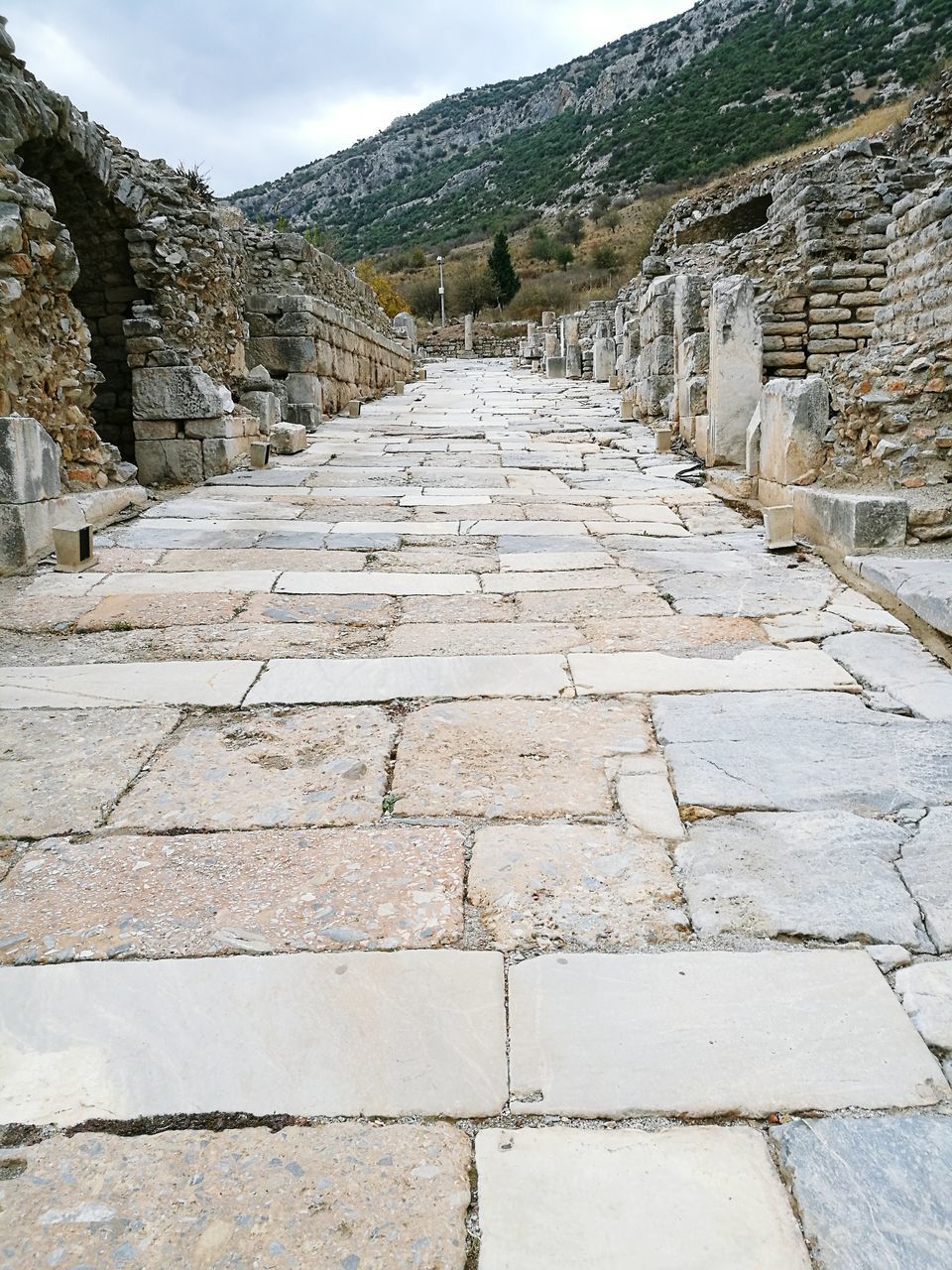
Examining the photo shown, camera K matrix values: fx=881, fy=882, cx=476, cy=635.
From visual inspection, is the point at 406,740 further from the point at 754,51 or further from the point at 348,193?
the point at 348,193

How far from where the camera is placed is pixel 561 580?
4.84 m

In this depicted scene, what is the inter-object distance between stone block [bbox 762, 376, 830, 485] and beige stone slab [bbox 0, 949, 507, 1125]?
4.62 m

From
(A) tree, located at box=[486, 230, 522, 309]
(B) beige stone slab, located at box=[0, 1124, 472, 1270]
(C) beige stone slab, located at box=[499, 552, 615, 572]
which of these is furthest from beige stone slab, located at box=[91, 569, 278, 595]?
(A) tree, located at box=[486, 230, 522, 309]

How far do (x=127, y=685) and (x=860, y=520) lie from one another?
3596mm

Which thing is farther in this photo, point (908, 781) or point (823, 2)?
point (823, 2)

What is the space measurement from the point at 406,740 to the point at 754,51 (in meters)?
65.5

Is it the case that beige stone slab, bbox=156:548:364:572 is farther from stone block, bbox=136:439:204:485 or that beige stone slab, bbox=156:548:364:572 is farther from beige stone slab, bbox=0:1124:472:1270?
beige stone slab, bbox=0:1124:472:1270

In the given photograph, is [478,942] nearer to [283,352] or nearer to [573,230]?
[283,352]

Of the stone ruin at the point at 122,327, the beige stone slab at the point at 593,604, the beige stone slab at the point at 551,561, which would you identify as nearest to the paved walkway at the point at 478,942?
the beige stone slab at the point at 593,604

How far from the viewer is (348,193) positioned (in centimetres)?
8069

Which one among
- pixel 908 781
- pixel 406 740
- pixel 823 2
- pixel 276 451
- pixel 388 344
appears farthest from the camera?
pixel 823 2

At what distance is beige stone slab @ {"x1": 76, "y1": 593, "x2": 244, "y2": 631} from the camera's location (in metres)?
4.11

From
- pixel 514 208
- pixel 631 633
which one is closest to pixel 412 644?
pixel 631 633

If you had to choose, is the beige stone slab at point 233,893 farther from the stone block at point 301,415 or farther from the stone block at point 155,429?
the stone block at point 301,415
